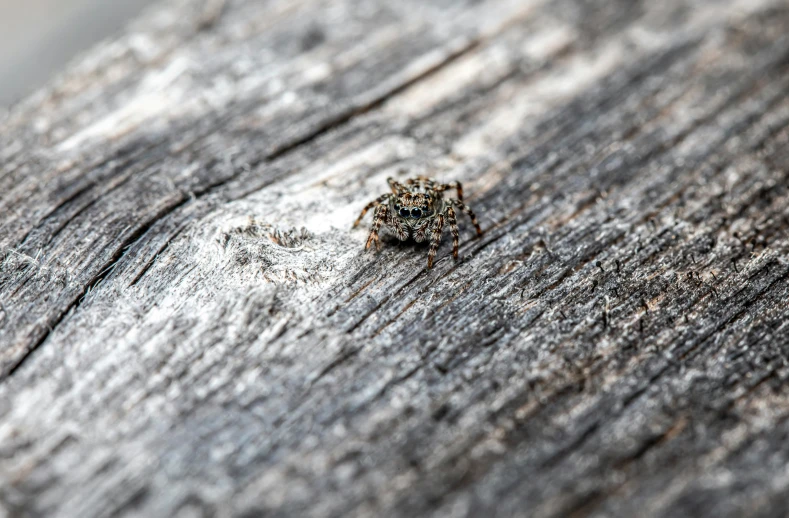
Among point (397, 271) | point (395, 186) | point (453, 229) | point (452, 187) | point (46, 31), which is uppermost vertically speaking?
point (46, 31)

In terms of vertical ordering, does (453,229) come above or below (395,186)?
below

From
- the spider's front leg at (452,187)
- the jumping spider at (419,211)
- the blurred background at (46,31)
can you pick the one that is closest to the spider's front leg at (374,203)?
the jumping spider at (419,211)

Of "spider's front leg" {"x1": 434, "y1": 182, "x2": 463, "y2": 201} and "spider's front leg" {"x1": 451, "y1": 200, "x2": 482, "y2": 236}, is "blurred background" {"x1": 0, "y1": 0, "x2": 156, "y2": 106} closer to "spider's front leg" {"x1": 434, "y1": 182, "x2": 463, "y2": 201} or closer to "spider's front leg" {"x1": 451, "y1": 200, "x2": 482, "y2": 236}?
"spider's front leg" {"x1": 434, "y1": 182, "x2": 463, "y2": 201}

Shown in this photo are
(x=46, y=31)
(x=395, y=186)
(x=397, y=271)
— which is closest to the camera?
(x=397, y=271)

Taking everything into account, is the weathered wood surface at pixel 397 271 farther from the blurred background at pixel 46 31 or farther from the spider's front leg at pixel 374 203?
the blurred background at pixel 46 31

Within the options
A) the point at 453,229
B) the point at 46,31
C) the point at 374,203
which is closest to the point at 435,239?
the point at 453,229

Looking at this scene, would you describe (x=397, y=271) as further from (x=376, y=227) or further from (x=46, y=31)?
(x=46, y=31)
